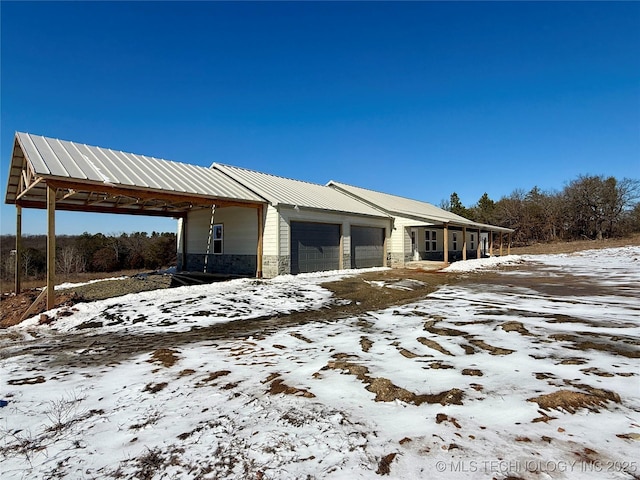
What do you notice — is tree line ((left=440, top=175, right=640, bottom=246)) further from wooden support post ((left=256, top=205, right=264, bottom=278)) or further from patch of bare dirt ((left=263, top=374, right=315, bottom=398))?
patch of bare dirt ((left=263, top=374, right=315, bottom=398))

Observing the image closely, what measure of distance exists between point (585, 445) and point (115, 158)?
14095mm

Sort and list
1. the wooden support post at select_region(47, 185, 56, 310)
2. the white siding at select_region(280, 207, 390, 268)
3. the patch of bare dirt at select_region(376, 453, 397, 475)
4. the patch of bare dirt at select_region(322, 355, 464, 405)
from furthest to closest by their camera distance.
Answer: the white siding at select_region(280, 207, 390, 268) → the wooden support post at select_region(47, 185, 56, 310) → the patch of bare dirt at select_region(322, 355, 464, 405) → the patch of bare dirt at select_region(376, 453, 397, 475)

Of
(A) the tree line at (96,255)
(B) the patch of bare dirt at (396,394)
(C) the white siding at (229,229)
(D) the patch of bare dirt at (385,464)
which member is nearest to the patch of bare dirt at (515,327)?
(B) the patch of bare dirt at (396,394)

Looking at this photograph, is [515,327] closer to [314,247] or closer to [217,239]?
[314,247]

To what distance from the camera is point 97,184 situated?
9.40m

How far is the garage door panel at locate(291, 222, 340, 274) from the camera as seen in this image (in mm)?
15328

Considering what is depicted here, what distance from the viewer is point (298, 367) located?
4398 mm

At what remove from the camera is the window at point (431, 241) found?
23297 millimetres

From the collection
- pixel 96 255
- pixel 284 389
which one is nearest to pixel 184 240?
pixel 284 389

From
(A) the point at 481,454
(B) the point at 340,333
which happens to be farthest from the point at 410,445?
(B) the point at 340,333

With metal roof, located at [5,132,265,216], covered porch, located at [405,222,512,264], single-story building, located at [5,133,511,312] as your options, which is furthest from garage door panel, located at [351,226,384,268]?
metal roof, located at [5,132,265,216]

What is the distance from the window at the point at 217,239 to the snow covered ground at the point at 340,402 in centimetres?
985

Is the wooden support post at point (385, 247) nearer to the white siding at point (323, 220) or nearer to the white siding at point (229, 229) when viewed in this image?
the white siding at point (323, 220)

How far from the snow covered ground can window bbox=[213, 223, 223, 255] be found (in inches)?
388
